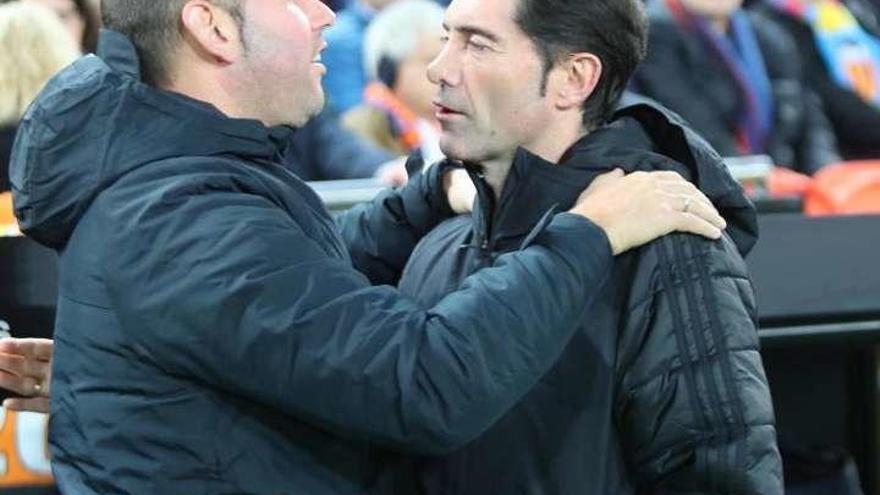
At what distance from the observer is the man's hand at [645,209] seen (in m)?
2.08

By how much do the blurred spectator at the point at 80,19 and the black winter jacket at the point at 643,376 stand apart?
1.67 meters

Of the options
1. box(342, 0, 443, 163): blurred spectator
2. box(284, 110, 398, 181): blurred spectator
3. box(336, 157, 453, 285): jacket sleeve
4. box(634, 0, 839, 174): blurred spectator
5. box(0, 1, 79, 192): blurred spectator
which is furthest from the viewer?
box(634, 0, 839, 174): blurred spectator

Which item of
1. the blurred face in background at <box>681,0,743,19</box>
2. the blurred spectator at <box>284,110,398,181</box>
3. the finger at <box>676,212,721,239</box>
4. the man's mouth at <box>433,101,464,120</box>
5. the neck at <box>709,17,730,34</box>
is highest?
the man's mouth at <box>433,101,464,120</box>

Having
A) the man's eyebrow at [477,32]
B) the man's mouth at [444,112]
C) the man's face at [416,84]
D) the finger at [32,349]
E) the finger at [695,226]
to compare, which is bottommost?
the man's face at [416,84]

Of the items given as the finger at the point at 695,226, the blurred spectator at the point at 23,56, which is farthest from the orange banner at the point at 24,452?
the finger at the point at 695,226

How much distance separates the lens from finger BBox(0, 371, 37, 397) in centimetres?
251

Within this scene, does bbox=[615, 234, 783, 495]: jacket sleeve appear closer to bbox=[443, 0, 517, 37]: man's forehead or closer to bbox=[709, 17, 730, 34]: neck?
bbox=[443, 0, 517, 37]: man's forehead

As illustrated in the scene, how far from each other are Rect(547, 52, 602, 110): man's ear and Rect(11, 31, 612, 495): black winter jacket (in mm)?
295

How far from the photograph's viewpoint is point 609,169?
2.23 meters

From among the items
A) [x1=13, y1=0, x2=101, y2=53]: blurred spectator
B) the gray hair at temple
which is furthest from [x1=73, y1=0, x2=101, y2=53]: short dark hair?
the gray hair at temple

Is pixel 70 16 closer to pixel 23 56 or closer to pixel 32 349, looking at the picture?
pixel 23 56

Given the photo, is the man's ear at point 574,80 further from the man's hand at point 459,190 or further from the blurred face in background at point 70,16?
the blurred face in background at point 70,16

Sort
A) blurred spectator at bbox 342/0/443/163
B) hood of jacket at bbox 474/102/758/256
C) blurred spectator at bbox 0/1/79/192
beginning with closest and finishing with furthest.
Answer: hood of jacket at bbox 474/102/758/256 < blurred spectator at bbox 0/1/79/192 < blurred spectator at bbox 342/0/443/163

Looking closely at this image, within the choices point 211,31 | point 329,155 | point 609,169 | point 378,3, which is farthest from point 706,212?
point 378,3
